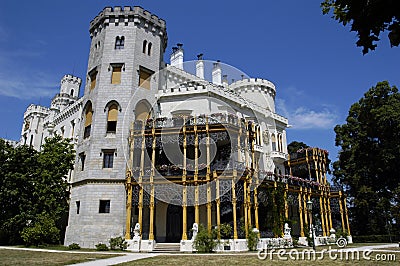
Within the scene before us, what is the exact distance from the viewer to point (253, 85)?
121 feet

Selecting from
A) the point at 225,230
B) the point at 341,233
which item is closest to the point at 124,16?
the point at 225,230

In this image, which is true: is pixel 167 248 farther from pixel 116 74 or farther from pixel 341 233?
pixel 341 233

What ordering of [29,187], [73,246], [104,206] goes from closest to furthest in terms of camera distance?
[73,246] < [104,206] < [29,187]

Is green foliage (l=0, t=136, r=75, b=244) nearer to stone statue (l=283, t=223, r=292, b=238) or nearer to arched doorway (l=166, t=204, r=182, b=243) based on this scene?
arched doorway (l=166, t=204, r=182, b=243)

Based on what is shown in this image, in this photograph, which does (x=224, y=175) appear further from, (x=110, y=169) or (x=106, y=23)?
(x=106, y=23)

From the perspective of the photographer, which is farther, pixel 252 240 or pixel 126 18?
pixel 126 18

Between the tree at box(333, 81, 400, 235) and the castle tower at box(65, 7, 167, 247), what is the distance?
77.3 ft

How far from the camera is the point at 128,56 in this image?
27.4 m

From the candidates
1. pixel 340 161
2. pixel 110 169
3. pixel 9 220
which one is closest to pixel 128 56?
pixel 110 169

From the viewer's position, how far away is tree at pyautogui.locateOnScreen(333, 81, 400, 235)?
32.4 m

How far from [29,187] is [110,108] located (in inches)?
388

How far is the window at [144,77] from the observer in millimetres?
27750

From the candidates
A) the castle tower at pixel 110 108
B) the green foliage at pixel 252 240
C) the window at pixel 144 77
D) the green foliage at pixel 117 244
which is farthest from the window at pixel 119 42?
the green foliage at pixel 252 240

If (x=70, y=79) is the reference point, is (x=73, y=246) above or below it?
below
